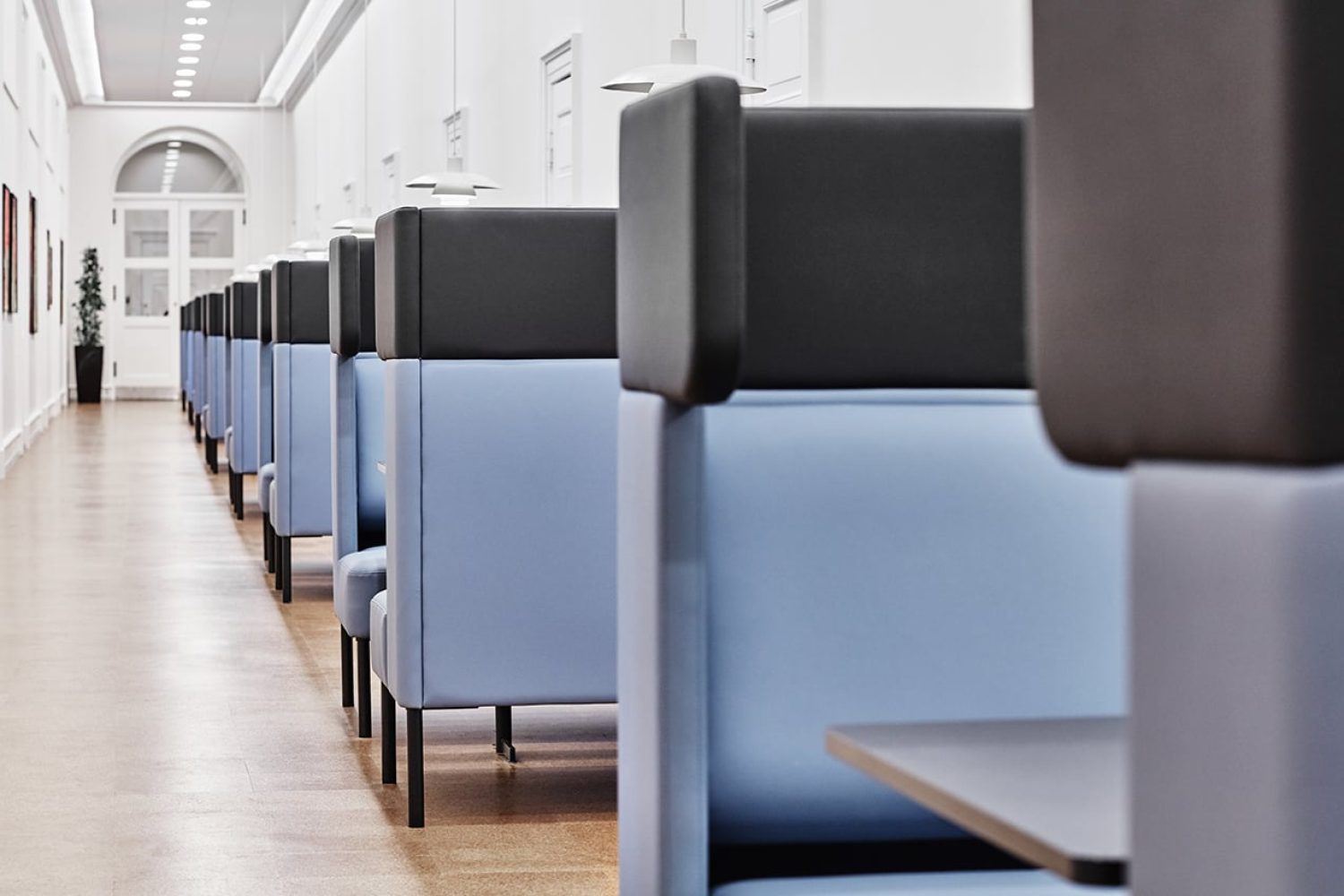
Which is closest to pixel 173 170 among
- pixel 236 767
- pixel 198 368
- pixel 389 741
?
pixel 198 368

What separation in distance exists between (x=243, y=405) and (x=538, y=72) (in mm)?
3287

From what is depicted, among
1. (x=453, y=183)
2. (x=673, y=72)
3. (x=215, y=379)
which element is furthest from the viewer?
(x=215, y=379)

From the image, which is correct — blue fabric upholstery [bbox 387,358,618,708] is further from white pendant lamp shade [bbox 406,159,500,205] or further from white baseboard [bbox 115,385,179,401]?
white baseboard [bbox 115,385,179,401]

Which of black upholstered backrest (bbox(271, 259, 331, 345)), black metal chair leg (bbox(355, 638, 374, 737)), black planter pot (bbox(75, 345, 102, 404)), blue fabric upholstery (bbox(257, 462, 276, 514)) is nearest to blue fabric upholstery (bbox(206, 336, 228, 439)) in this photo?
blue fabric upholstery (bbox(257, 462, 276, 514))

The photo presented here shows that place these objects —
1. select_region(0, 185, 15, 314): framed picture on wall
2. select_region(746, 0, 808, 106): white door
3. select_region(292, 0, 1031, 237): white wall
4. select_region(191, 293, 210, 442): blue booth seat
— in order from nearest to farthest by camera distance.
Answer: select_region(292, 0, 1031, 237): white wall → select_region(746, 0, 808, 106): white door → select_region(0, 185, 15, 314): framed picture on wall → select_region(191, 293, 210, 442): blue booth seat

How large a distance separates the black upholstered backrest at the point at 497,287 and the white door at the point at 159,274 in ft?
79.1

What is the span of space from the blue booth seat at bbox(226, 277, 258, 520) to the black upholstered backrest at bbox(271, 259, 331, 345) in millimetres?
2559

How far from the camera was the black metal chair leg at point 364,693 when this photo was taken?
4.82 m

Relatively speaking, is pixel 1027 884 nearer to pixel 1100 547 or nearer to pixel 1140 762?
pixel 1100 547

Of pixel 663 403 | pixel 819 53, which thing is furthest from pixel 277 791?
pixel 819 53

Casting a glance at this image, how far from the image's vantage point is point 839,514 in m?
2.13

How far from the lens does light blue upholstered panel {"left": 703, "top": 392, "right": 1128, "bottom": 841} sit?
2088 mm

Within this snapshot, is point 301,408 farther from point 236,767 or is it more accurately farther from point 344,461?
point 236,767

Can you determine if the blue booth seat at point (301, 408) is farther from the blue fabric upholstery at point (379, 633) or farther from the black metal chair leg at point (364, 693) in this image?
the blue fabric upholstery at point (379, 633)
